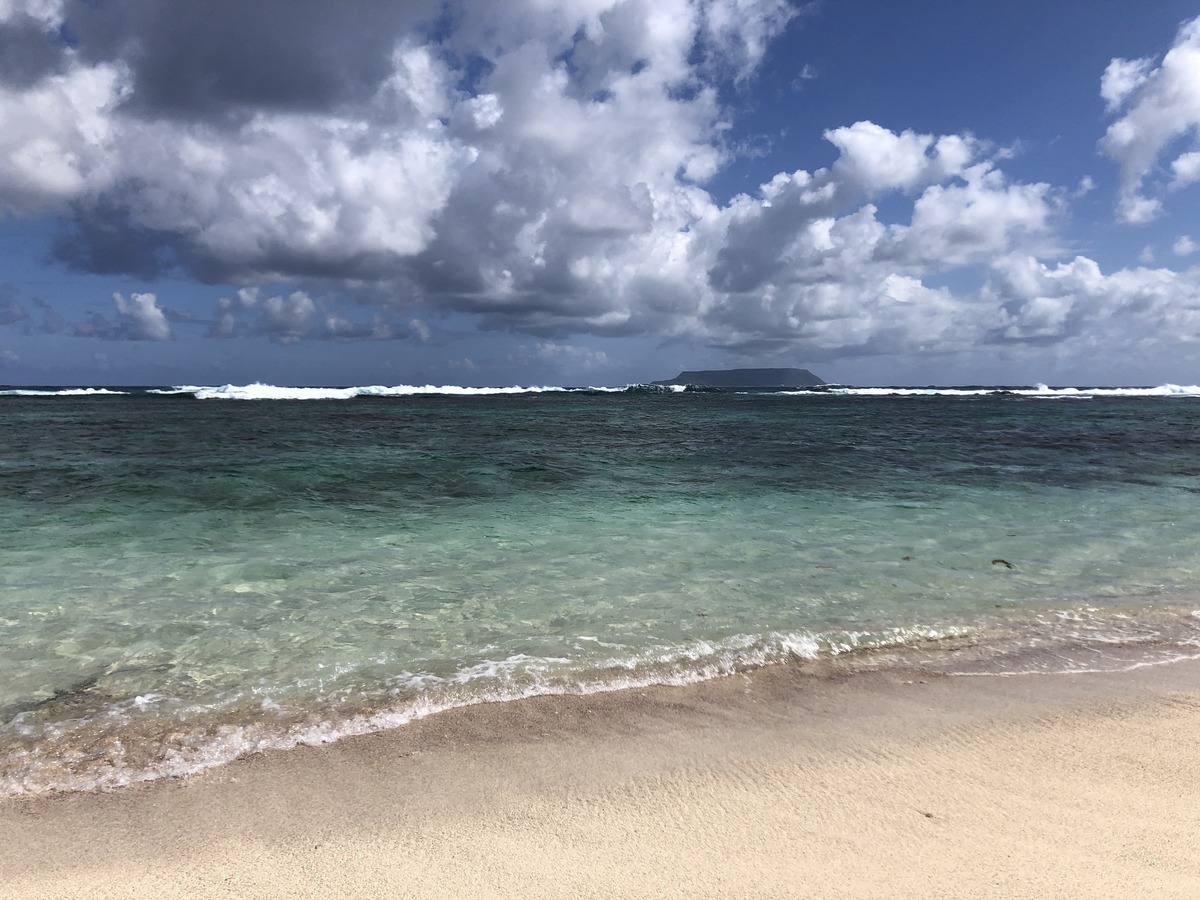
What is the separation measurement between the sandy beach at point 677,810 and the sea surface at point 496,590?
1.51 ft

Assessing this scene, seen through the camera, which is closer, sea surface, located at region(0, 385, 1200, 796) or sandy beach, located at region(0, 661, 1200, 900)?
sandy beach, located at region(0, 661, 1200, 900)

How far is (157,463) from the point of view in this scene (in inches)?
704

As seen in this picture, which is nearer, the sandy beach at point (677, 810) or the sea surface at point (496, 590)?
the sandy beach at point (677, 810)

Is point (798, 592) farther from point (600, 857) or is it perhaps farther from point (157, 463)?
point (157, 463)

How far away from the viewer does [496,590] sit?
280 inches

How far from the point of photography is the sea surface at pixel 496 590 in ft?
15.1

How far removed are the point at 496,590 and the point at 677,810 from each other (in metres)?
4.09

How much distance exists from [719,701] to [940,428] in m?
34.7

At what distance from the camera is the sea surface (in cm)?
459

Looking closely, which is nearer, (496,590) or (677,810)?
(677,810)

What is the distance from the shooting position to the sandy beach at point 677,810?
2791mm

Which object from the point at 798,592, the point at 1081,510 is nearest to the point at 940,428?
the point at 1081,510

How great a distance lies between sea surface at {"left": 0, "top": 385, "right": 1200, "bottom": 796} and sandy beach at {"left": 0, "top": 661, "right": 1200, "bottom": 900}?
0.46 meters

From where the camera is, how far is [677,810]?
3295 mm
